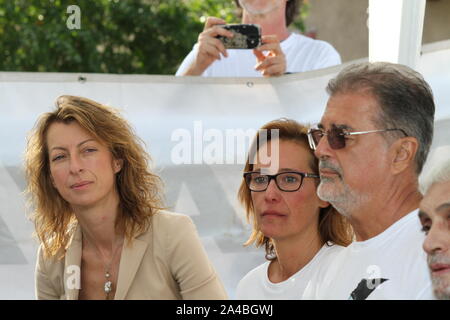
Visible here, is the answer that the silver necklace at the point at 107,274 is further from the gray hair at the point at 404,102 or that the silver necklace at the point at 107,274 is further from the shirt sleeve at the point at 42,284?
the gray hair at the point at 404,102

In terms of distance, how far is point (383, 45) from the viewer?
2.07 metres

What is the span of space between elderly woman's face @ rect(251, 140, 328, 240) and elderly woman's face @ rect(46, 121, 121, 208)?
1.20 ft

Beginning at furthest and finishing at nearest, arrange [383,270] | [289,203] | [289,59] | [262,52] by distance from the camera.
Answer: [289,59], [262,52], [289,203], [383,270]

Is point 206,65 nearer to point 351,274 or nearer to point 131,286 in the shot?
point 131,286

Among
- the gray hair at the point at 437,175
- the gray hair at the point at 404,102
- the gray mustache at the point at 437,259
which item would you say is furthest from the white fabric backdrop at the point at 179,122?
the gray mustache at the point at 437,259

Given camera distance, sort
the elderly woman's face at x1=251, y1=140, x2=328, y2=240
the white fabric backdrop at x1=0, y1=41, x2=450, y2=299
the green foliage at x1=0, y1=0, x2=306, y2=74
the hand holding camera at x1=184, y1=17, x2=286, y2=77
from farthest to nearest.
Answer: the green foliage at x1=0, y1=0, x2=306, y2=74, the hand holding camera at x1=184, y1=17, x2=286, y2=77, the white fabric backdrop at x1=0, y1=41, x2=450, y2=299, the elderly woman's face at x1=251, y1=140, x2=328, y2=240

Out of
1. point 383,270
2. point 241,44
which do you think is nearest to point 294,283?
point 383,270

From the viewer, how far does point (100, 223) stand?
202cm

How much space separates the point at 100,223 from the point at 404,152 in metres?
0.72

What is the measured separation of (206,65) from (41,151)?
0.60m

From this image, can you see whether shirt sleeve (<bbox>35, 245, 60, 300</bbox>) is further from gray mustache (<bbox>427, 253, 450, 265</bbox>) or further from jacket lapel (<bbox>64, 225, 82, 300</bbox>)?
gray mustache (<bbox>427, 253, 450, 265</bbox>)

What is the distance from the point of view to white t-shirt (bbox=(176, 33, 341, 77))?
2482 mm

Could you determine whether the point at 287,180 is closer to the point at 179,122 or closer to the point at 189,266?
the point at 189,266

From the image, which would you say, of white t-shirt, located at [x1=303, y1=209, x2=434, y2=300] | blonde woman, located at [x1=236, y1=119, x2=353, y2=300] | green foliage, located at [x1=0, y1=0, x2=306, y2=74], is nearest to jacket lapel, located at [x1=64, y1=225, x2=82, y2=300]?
blonde woman, located at [x1=236, y1=119, x2=353, y2=300]
